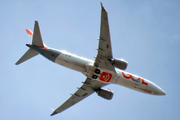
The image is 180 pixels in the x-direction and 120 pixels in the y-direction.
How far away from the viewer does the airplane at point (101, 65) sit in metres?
30.9

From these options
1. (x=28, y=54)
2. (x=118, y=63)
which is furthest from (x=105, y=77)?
(x=28, y=54)

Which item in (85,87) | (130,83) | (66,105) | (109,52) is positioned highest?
(109,52)

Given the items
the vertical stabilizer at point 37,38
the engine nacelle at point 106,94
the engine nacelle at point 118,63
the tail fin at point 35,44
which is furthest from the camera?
the engine nacelle at point 106,94

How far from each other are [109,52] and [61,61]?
726 centimetres

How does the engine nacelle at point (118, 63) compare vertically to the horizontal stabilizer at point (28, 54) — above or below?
above

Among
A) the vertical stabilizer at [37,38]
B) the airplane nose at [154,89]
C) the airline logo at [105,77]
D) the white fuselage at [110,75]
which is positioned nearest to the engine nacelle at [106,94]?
the white fuselage at [110,75]

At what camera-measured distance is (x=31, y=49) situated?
33.4 metres

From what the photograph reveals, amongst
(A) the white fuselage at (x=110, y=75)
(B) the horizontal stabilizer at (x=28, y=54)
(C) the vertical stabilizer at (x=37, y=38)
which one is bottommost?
(B) the horizontal stabilizer at (x=28, y=54)

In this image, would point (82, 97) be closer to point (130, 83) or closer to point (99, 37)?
point (130, 83)

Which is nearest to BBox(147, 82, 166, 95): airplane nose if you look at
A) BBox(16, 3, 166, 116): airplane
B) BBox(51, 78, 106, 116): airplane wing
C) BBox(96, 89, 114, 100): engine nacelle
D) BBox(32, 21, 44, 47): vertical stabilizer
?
BBox(16, 3, 166, 116): airplane

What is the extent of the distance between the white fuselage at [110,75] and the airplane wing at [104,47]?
1.08 m

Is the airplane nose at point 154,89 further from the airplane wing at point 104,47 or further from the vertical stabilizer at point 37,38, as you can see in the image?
the vertical stabilizer at point 37,38

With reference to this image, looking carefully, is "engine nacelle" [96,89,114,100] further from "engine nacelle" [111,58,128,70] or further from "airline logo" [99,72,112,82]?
"engine nacelle" [111,58,128,70]

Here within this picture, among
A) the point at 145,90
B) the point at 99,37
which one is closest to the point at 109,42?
the point at 99,37
